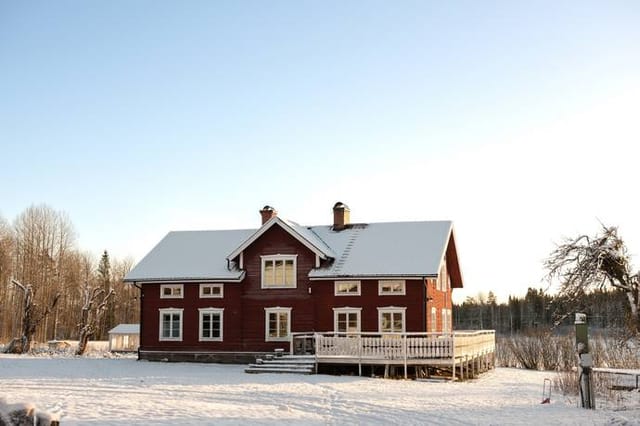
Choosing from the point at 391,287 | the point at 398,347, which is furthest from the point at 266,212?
the point at 398,347

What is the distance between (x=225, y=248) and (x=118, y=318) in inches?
2152

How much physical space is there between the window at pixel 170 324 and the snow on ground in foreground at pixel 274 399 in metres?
5.32

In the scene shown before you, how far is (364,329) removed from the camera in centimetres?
2953

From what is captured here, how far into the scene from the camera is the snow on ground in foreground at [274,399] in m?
14.5

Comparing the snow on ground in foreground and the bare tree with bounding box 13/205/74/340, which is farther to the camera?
the bare tree with bounding box 13/205/74/340

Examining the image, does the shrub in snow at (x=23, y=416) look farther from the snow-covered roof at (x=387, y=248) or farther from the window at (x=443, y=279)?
the window at (x=443, y=279)

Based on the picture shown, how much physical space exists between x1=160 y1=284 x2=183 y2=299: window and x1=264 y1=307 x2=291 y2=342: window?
444cm

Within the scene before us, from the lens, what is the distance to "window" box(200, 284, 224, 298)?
31719 millimetres

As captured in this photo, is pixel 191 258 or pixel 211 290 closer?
pixel 211 290

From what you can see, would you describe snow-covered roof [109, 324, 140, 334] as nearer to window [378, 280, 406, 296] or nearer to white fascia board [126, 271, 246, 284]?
white fascia board [126, 271, 246, 284]

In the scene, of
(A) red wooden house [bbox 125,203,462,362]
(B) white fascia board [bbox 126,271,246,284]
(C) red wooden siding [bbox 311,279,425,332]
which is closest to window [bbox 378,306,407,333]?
(A) red wooden house [bbox 125,203,462,362]

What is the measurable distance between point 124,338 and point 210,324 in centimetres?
2523

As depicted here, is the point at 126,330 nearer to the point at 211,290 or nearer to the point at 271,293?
the point at 211,290

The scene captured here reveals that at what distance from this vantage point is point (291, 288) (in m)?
30.8
